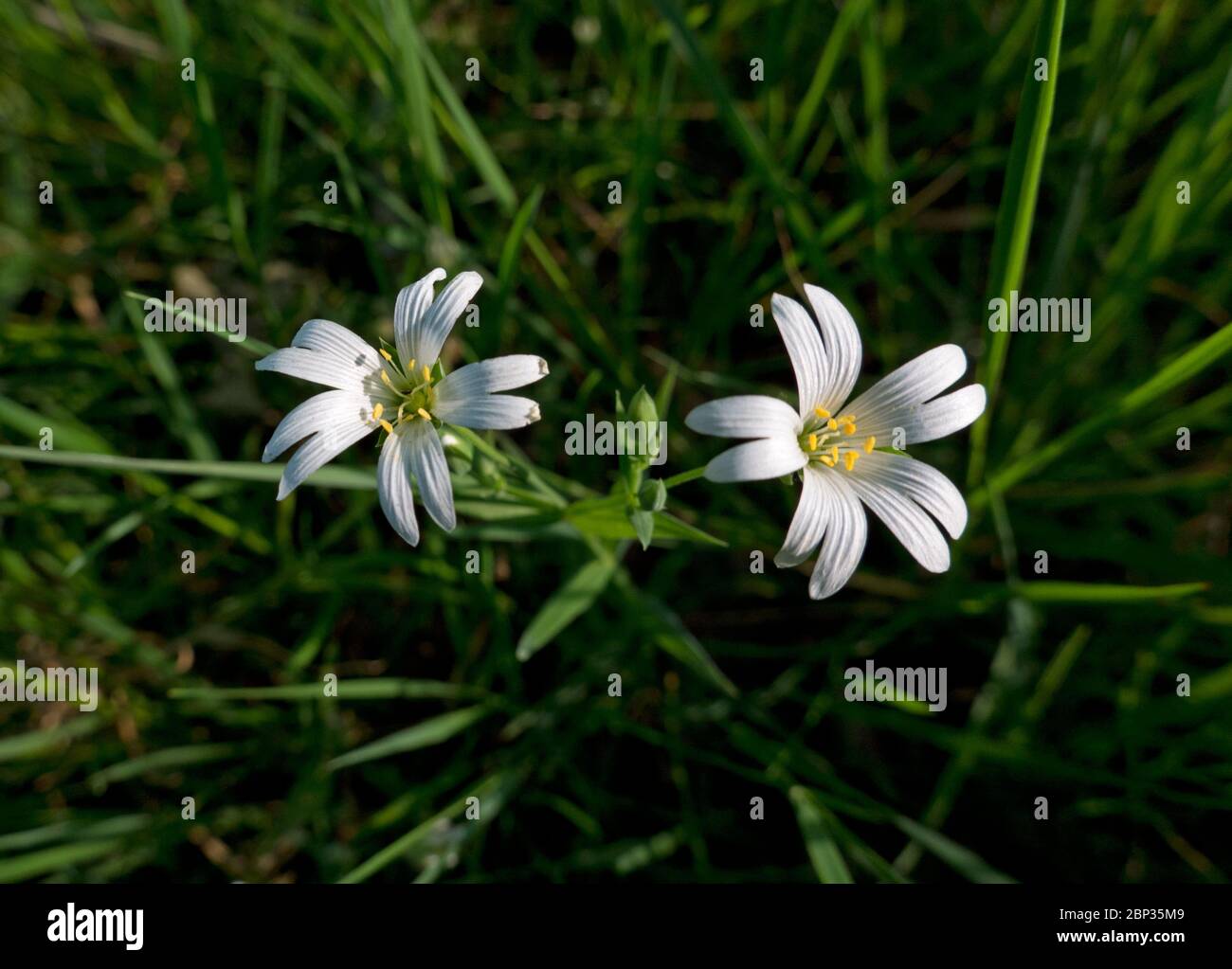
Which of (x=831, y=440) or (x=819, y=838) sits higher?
(x=831, y=440)

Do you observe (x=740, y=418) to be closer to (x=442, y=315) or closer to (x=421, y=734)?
(x=442, y=315)

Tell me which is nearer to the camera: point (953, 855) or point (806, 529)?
point (806, 529)

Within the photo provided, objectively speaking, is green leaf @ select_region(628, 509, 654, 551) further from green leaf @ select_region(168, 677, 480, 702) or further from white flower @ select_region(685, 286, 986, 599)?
green leaf @ select_region(168, 677, 480, 702)

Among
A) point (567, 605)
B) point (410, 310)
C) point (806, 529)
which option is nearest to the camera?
point (806, 529)

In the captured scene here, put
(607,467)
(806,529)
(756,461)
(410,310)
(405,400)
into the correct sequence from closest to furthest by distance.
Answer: (756,461) < (806,529) < (410,310) < (405,400) < (607,467)

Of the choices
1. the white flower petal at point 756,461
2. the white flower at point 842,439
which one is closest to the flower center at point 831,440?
the white flower at point 842,439

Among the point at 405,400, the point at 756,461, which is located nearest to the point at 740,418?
the point at 756,461
